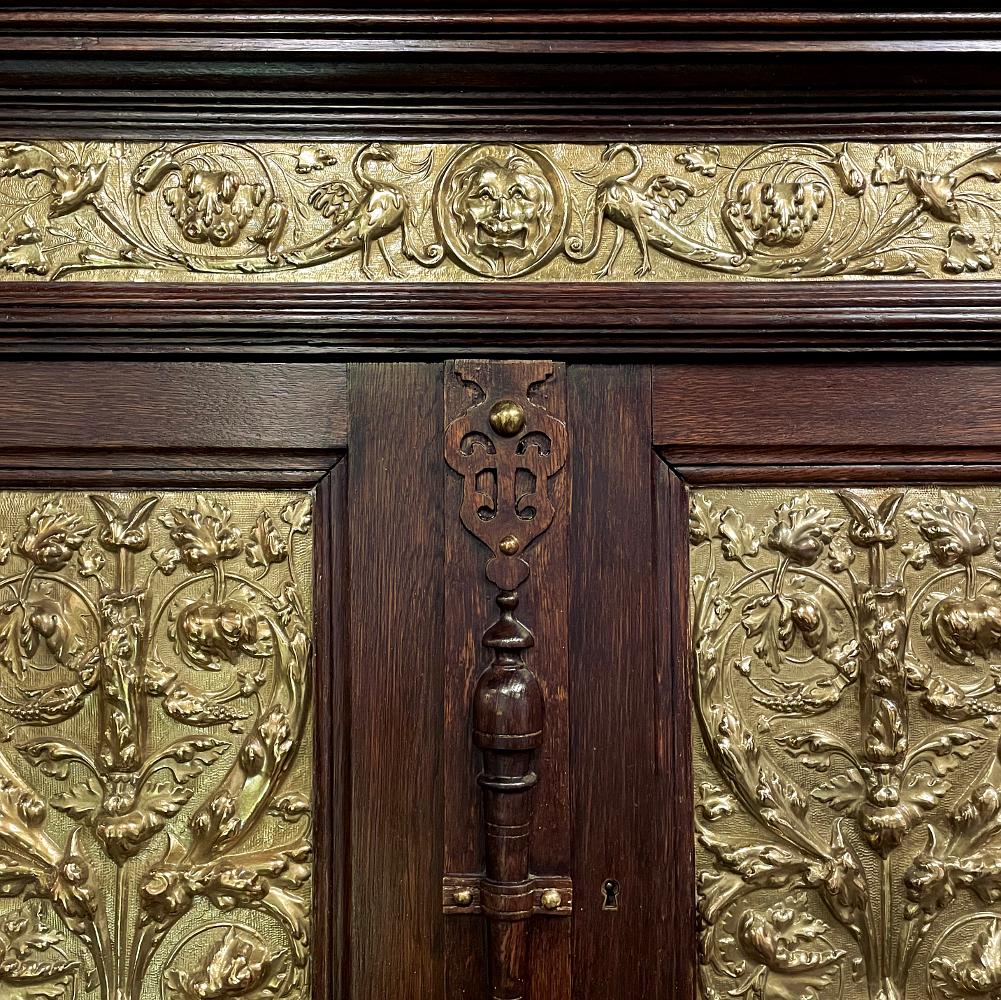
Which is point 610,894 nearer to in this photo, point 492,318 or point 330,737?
point 330,737

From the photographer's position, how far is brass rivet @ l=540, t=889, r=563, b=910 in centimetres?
93

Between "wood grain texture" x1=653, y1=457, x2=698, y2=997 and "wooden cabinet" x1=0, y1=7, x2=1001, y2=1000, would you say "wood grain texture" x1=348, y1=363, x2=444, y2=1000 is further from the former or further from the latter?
"wood grain texture" x1=653, y1=457, x2=698, y2=997

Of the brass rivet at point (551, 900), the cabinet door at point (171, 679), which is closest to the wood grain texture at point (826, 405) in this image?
the cabinet door at point (171, 679)

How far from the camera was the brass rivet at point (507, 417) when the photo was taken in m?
0.94

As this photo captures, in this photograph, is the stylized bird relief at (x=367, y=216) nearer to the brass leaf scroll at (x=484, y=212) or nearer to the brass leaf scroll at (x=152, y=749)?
the brass leaf scroll at (x=484, y=212)

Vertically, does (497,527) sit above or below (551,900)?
above

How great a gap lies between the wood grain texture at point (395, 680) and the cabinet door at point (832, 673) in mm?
246

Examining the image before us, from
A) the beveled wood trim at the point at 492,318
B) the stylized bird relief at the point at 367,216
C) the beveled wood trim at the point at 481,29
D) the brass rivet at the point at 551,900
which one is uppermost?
the beveled wood trim at the point at 481,29

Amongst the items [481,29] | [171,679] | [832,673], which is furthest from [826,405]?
[171,679]

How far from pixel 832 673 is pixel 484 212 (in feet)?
1.98

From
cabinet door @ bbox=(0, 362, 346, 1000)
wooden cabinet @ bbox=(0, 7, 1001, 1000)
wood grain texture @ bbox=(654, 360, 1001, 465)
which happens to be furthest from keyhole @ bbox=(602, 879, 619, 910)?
wood grain texture @ bbox=(654, 360, 1001, 465)

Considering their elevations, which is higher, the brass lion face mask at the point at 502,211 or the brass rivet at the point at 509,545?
the brass lion face mask at the point at 502,211

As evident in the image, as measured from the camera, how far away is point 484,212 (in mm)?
960

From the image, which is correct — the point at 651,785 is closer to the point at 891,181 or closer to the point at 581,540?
the point at 581,540
